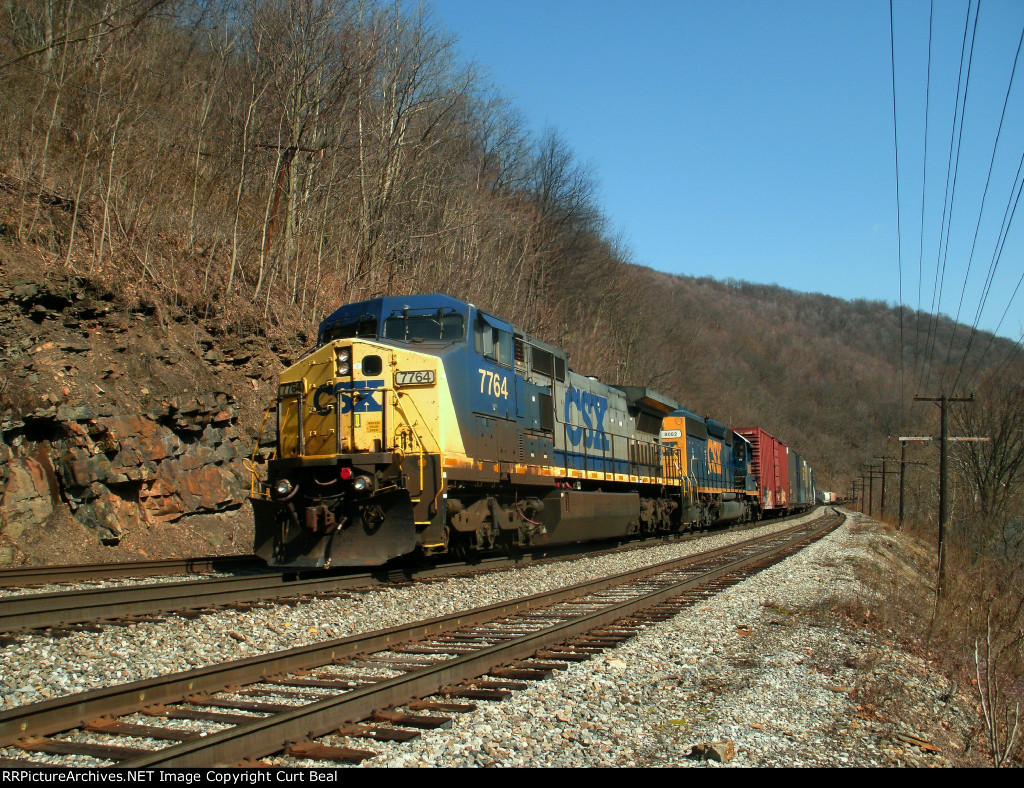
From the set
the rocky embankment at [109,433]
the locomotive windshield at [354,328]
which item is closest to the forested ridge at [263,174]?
the rocky embankment at [109,433]

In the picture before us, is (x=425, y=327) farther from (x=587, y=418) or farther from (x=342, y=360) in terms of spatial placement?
(x=587, y=418)

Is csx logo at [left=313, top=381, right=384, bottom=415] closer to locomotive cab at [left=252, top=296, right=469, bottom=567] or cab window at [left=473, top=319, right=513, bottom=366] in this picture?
locomotive cab at [left=252, top=296, right=469, bottom=567]

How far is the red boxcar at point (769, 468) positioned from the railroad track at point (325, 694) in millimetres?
25628

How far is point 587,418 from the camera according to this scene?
50.6 ft

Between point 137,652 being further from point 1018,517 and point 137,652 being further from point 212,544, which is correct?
point 1018,517

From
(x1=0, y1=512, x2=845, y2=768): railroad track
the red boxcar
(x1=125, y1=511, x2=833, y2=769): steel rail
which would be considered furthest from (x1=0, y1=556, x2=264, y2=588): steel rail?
the red boxcar

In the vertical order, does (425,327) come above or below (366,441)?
above

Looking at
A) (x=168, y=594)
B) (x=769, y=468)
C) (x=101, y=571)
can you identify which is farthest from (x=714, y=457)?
(x=168, y=594)

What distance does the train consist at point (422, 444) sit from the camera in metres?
9.36

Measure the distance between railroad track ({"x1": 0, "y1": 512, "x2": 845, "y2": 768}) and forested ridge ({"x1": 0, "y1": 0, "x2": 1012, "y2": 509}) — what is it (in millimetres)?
10669

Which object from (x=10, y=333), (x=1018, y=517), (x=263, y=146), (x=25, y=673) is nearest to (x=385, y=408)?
(x=25, y=673)

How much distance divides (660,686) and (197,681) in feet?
10.5

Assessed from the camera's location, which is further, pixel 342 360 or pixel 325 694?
pixel 342 360

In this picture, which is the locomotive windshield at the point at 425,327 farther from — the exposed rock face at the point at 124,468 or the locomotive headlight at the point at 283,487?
the exposed rock face at the point at 124,468
